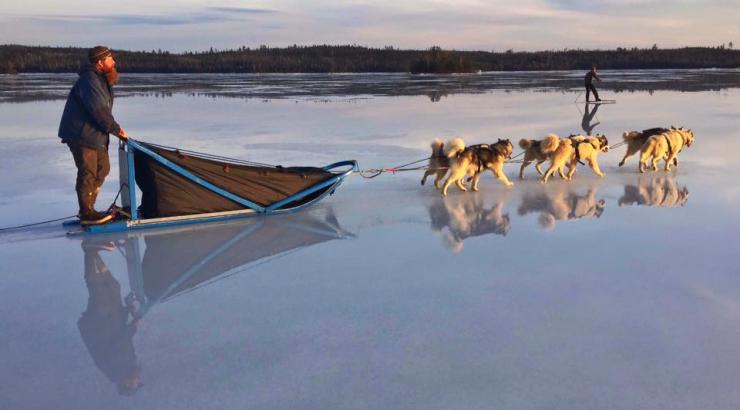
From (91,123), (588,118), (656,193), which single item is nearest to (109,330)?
(91,123)

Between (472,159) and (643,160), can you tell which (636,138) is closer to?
(643,160)

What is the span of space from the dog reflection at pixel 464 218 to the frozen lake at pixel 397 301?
28mm

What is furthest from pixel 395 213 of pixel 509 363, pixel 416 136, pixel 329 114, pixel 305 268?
pixel 329 114

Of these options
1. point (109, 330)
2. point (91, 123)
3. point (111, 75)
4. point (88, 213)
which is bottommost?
point (109, 330)

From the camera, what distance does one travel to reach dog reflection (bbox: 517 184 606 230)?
5.60 meters

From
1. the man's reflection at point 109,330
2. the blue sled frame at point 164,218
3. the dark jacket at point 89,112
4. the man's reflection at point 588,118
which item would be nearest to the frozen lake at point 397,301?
the man's reflection at point 109,330

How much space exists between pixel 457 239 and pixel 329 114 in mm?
10011

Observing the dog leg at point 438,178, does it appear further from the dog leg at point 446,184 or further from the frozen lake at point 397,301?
the dog leg at point 446,184

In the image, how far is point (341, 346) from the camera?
304 centimetres

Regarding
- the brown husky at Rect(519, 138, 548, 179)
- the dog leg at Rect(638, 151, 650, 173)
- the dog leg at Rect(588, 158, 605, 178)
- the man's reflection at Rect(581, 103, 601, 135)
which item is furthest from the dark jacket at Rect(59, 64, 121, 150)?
the man's reflection at Rect(581, 103, 601, 135)

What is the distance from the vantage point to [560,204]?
6.10 meters

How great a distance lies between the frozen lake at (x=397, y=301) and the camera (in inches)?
105

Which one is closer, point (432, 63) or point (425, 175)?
point (425, 175)

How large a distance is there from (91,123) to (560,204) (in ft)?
13.0
